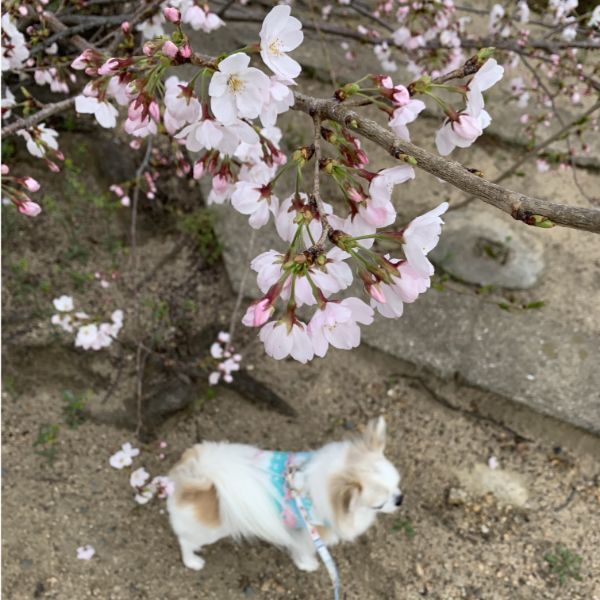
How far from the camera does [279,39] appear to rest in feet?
3.56

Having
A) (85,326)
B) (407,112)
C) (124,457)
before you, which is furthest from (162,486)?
(407,112)

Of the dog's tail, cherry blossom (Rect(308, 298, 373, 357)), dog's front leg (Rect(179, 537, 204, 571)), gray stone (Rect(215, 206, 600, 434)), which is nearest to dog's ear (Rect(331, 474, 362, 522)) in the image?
the dog's tail

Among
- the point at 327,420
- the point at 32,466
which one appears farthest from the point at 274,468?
the point at 32,466

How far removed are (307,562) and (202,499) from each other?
0.58 m

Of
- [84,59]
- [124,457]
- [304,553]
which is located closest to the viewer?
[84,59]

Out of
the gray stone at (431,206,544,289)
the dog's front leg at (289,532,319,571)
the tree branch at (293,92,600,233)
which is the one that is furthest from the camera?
the gray stone at (431,206,544,289)

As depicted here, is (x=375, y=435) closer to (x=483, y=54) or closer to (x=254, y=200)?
(x=254, y=200)

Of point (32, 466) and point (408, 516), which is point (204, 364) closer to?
point (32, 466)

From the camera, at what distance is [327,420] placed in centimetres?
280

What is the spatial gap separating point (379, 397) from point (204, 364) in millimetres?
857

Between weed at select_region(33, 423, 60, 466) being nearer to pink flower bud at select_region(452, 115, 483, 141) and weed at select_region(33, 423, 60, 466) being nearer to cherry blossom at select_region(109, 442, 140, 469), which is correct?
cherry blossom at select_region(109, 442, 140, 469)

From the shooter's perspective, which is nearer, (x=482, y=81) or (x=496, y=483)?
(x=482, y=81)

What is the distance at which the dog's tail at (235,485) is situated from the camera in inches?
86.1

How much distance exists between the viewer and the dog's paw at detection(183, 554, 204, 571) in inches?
96.5
